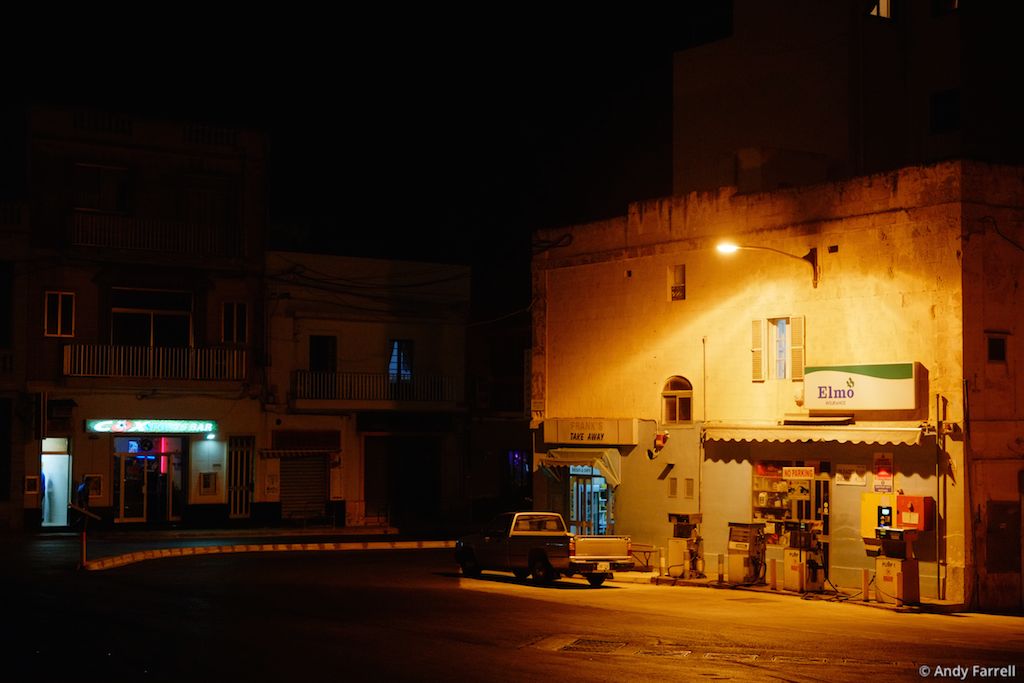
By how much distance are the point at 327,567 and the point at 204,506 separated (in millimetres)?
13845

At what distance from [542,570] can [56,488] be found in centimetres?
2022

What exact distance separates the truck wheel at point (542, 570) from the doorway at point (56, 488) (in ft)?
63.7

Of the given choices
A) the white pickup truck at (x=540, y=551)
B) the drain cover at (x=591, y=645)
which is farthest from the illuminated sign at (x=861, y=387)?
the drain cover at (x=591, y=645)

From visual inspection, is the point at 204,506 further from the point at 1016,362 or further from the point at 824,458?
the point at 1016,362

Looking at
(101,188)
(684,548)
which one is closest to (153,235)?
(101,188)

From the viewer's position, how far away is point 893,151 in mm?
35375

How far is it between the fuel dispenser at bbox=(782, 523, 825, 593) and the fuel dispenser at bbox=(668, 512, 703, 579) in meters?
2.82

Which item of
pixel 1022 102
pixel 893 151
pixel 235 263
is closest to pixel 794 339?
pixel 893 151

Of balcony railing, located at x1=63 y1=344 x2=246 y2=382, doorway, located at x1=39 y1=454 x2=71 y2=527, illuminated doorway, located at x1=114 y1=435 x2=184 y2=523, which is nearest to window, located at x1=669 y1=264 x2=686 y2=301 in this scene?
balcony railing, located at x1=63 y1=344 x2=246 y2=382

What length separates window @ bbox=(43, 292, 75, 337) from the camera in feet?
133

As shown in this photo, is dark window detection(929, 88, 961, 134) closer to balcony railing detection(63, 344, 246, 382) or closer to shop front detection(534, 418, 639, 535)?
shop front detection(534, 418, 639, 535)

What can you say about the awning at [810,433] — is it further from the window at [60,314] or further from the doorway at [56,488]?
the window at [60,314]

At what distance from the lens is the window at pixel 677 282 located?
3044 cm

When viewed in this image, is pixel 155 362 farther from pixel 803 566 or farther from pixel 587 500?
pixel 803 566
